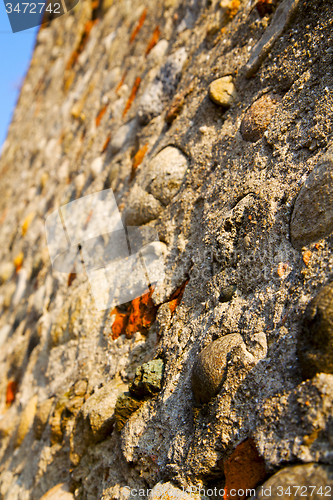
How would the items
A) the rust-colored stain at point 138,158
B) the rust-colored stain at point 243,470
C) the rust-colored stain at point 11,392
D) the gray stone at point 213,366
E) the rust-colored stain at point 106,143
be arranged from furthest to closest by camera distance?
1. the rust-colored stain at point 106,143
2. the rust-colored stain at point 11,392
3. the rust-colored stain at point 138,158
4. the gray stone at point 213,366
5. the rust-colored stain at point 243,470

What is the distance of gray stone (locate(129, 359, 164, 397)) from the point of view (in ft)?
3.51

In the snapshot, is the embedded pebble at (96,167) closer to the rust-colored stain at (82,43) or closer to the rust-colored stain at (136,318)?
the rust-colored stain at (136,318)

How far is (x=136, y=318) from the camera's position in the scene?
1.35 meters

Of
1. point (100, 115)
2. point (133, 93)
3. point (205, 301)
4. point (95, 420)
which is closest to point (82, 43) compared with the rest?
point (100, 115)

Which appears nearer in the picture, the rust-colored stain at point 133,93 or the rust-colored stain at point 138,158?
the rust-colored stain at point 138,158

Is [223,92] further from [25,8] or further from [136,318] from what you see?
[25,8]

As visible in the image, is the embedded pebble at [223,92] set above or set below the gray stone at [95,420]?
above

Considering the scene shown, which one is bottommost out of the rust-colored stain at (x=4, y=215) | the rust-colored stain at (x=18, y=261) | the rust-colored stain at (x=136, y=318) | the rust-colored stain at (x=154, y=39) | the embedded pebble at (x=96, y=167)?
the rust-colored stain at (x=4, y=215)

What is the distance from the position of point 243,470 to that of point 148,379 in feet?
1.30

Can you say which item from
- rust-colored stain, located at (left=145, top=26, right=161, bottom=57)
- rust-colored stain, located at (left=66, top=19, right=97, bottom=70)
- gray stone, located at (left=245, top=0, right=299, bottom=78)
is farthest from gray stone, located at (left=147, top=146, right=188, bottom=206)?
rust-colored stain, located at (left=66, top=19, right=97, bottom=70)

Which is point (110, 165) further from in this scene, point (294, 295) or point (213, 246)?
point (294, 295)

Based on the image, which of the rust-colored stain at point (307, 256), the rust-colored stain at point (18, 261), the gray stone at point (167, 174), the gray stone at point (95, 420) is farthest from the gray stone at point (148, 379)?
the rust-colored stain at point (18, 261)

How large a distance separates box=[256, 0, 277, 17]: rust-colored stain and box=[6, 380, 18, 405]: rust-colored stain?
2346 mm

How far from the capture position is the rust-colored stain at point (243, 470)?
0.74 meters
